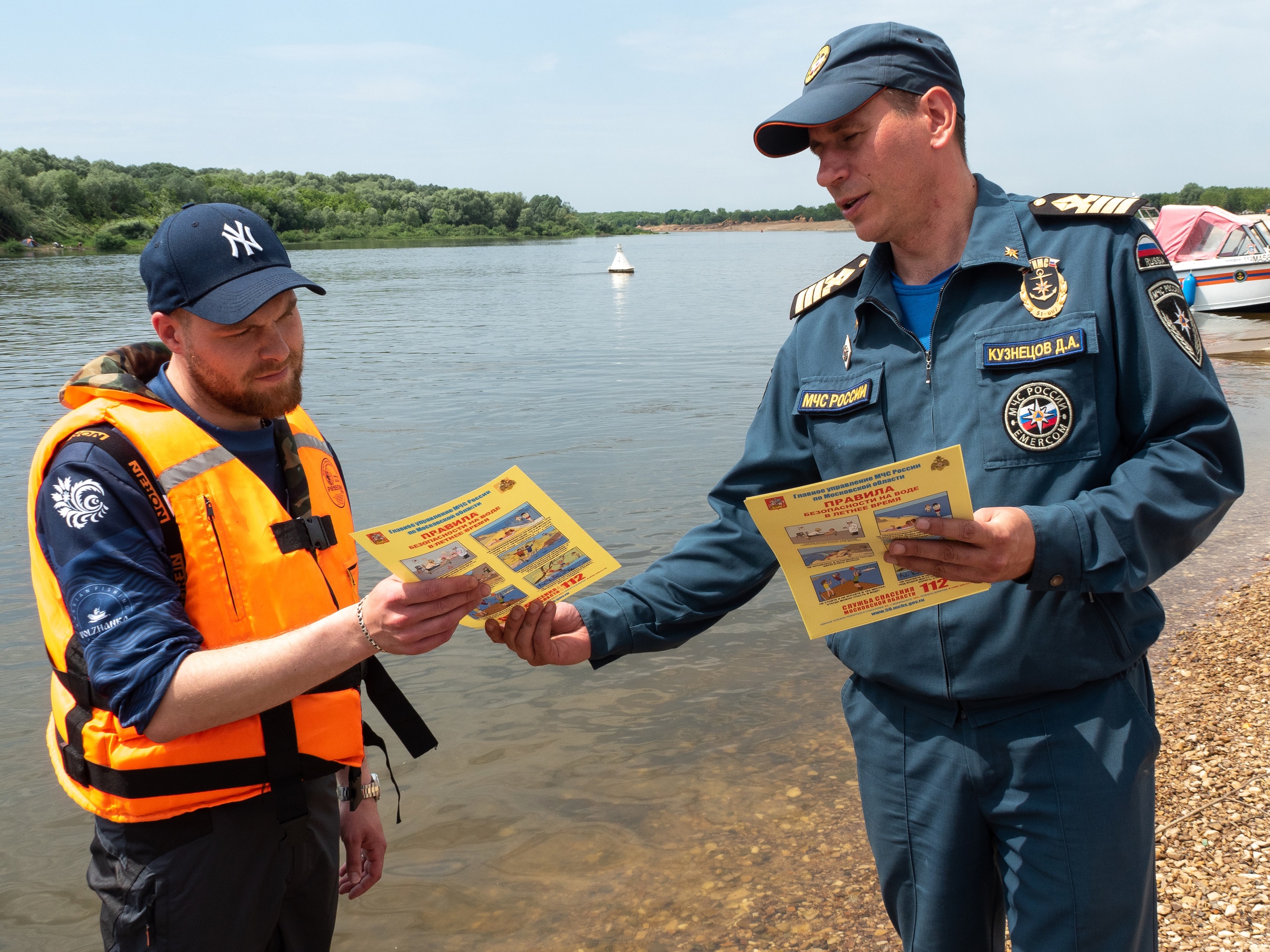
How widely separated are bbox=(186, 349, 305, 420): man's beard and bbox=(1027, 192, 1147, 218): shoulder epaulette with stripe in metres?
1.99

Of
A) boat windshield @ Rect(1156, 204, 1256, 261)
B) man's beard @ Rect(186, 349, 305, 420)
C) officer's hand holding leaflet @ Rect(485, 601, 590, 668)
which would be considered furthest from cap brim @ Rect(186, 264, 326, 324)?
boat windshield @ Rect(1156, 204, 1256, 261)

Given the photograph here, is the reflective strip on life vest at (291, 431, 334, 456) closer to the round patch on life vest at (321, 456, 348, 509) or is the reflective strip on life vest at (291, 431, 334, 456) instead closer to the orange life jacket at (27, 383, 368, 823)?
the round patch on life vest at (321, 456, 348, 509)

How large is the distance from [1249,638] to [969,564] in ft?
18.6

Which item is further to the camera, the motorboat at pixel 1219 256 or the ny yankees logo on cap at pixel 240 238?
the motorboat at pixel 1219 256

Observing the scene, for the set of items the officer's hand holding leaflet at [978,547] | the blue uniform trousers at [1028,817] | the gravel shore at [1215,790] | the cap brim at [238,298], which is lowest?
the gravel shore at [1215,790]

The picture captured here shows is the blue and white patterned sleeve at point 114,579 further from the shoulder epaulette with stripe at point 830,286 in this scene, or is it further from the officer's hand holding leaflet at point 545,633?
the shoulder epaulette with stripe at point 830,286

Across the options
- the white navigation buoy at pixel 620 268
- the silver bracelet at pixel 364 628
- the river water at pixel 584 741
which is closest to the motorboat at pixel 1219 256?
the river water at pixel 584 741

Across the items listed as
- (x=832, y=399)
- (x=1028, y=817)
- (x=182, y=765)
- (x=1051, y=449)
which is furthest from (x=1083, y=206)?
(x=182, y=765)

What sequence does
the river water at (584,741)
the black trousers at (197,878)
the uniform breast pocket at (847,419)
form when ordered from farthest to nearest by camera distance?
1. the river water at (584,741)
2. the uniform breast pocket at (847,419)
3. the black trousers at (197,878)

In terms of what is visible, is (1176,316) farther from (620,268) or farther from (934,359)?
(620,268)

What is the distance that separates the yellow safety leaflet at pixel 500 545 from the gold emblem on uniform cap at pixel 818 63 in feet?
4.55

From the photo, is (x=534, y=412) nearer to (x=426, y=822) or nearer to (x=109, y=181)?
(x=426, y=822)

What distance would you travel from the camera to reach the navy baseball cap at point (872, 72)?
239 centimetres

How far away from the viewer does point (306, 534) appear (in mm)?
2590
